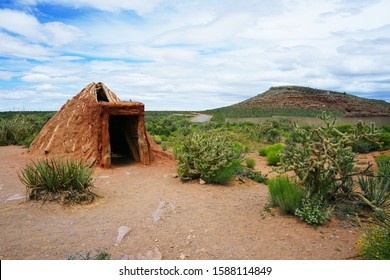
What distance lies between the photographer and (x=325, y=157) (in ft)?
16.2

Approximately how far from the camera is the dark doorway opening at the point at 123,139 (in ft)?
34.4

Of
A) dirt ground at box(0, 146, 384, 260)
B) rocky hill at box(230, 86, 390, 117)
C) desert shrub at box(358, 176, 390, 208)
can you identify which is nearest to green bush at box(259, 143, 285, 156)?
dirt ground at box(0, 146, 384, 260)

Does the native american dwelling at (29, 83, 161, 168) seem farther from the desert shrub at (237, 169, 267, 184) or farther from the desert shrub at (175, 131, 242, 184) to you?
the desert shrub at (237, 169, 267, 184)

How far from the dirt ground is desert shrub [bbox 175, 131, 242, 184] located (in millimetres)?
718

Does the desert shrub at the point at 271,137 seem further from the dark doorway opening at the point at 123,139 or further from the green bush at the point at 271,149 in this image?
the dark doorway opening at the point at 123,139

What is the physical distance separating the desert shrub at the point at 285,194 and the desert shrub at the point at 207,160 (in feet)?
7.38

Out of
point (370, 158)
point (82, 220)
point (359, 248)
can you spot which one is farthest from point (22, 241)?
point (370, 158)

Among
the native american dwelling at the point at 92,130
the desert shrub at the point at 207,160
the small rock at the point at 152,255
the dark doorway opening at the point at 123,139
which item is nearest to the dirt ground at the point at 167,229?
the small rock at the point at 152,255

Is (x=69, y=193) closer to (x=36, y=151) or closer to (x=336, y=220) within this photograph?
(x=336, y=220)

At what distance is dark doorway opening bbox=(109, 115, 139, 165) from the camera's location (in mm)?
10484

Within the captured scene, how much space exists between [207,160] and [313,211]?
324 cm

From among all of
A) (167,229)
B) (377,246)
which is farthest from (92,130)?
(377,246)

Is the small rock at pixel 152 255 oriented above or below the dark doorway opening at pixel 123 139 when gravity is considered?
below

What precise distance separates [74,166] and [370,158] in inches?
421
